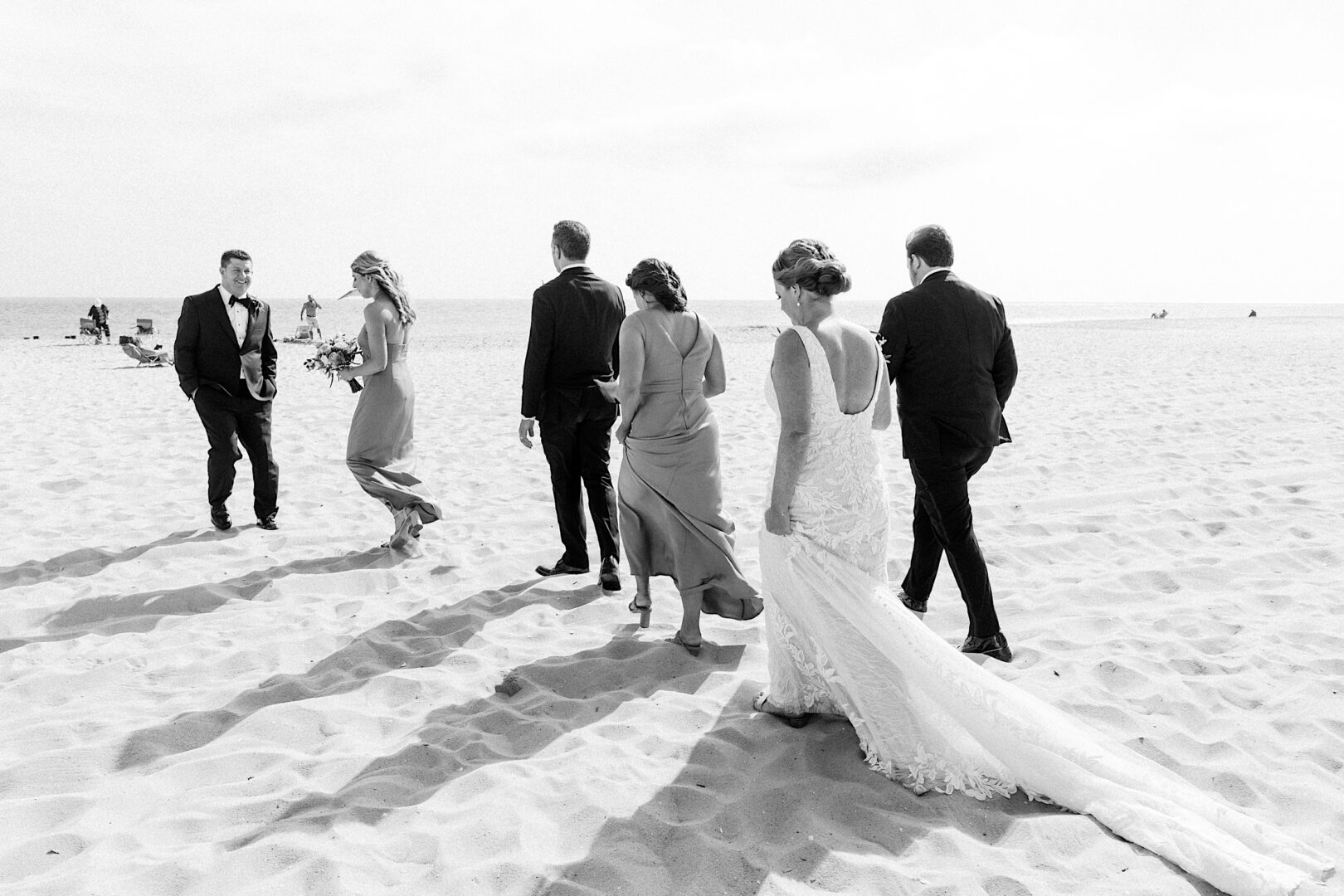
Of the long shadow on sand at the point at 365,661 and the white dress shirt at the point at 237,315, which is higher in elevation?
the white dress shirt at the point at 237,315

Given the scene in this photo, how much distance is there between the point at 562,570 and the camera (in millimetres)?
5660

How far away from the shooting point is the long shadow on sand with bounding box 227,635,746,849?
10.1ft

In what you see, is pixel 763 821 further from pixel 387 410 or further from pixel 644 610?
pixel 387 410

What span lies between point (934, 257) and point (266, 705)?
362 cm

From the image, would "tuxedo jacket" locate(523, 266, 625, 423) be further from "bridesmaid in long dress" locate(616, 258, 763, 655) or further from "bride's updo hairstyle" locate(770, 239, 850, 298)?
"bride's updo hairstyle" locate(770, 239, 850, 298)

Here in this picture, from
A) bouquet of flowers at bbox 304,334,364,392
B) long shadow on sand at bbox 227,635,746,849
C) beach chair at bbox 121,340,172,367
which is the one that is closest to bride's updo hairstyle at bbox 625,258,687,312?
long shadow on sand at bbox 227,635,746,849

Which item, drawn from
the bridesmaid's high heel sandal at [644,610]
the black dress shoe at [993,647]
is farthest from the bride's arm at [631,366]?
the black dress shoe at [993,647]

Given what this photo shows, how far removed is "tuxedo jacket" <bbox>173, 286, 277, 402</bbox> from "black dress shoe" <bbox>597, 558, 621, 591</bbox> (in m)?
3.05

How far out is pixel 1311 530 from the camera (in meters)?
6.02

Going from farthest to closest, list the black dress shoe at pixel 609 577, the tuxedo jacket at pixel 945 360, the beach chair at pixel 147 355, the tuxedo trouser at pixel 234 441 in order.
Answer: the beach chair at pixel 147 355 < the tuxedo trouser at pixel 234 441 < the black dress shoe at pixel 609 577 < the tuxedo jacket at pixel 945 360

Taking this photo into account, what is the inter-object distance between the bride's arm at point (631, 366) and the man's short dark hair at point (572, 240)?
102 cm

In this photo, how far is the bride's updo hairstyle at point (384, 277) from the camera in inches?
223

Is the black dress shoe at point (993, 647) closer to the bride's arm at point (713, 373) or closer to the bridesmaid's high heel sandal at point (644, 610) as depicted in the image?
the bridesmaid's high heel sandal at point (644, 610)

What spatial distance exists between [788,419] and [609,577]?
2.27 m
